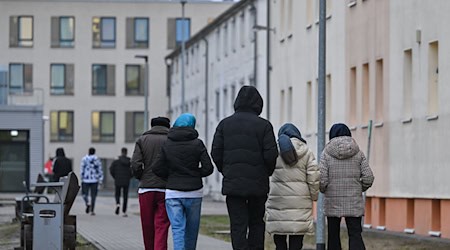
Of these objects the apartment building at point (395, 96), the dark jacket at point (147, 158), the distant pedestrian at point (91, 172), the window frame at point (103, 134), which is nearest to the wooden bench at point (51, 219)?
the dark jacket at point (147, 158)

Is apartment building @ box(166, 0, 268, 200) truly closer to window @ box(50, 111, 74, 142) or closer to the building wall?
the building wall

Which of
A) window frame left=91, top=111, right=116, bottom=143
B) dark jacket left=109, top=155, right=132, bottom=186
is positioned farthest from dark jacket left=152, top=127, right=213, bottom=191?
window frame left=91, top=111, right=116, bottom=143

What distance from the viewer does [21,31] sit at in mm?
90938

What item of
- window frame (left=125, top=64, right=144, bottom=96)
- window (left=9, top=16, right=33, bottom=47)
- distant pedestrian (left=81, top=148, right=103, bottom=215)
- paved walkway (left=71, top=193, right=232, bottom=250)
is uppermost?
window (left=9, top=16, right=33, bottom=47)

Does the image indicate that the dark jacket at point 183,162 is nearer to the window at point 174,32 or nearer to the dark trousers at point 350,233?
the dark trousers at point 350,233

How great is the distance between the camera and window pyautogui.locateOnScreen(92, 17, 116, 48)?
302 ft

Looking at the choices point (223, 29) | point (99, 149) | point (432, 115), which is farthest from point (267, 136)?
point (99, 149)

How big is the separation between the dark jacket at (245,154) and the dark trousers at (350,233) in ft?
6.38

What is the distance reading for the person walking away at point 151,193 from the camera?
16234mm

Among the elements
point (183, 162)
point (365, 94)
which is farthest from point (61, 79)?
point (183, 162)

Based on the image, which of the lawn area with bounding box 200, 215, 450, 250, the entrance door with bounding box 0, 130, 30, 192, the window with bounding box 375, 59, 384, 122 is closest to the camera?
the lawn area with bounding box 200, 215, 450, 250

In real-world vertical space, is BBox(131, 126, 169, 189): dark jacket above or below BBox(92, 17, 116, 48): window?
below

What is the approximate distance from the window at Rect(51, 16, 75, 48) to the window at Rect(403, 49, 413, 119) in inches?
2493

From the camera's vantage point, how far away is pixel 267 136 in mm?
14203
